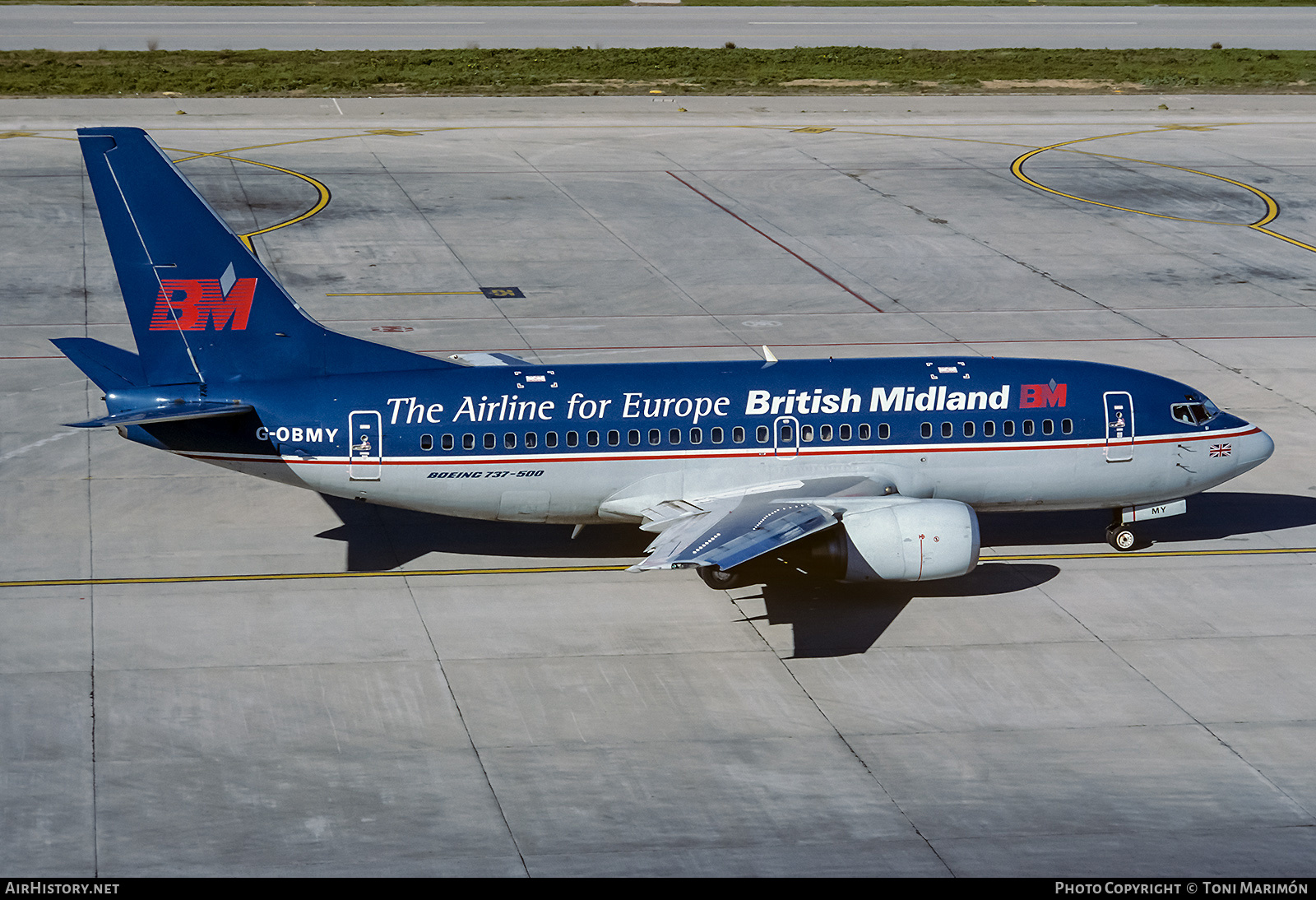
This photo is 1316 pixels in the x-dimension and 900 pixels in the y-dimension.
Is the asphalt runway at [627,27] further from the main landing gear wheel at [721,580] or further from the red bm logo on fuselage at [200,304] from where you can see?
the main landing gear wheel at [721,580]

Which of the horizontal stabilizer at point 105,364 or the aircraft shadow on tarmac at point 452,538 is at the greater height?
the horizontal stabilizer at point 105,364

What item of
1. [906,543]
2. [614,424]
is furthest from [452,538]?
[906,543]

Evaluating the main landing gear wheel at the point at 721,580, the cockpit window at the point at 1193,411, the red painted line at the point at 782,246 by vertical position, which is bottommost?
the main landing gear wheel at the point at 721,580

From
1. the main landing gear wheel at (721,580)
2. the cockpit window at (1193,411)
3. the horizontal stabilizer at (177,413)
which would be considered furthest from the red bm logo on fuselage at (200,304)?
the cockpit window at (1193,411)

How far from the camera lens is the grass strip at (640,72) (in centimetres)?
8238

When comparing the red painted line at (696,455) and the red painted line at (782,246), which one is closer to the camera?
the red painted line at (696,455)

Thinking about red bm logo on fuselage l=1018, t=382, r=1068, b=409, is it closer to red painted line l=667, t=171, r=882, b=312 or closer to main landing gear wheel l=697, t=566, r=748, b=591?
main landing gear wheel l=697, t=566, r=748, b=591

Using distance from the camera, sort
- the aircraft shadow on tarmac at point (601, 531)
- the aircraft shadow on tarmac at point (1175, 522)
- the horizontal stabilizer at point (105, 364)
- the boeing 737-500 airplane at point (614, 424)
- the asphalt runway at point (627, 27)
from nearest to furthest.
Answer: the boeing 737-500 airplane at point (614, 424)
the horizontal stabilizer at point (105, 364)
the aircraft shadow on tarmac at point (601, 531)
the aircraft shadow on tarmac at point (1175, 522)
the asphalt runway at point (627, 27)

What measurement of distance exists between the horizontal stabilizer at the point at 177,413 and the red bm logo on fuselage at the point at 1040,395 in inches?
633

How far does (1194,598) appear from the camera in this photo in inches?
1209

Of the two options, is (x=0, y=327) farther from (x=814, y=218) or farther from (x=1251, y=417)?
(x=1251, y=417)

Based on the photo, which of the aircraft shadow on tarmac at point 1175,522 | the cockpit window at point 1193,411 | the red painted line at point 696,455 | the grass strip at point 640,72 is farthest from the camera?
the grass strip at point 640,72

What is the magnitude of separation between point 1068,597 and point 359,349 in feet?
51.4

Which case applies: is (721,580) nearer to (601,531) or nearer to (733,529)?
(733,529)
